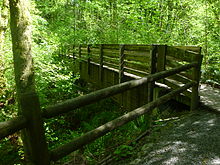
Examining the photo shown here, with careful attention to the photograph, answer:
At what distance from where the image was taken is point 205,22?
8500mm

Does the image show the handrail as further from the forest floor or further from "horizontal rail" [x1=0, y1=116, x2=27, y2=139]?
the forest floor

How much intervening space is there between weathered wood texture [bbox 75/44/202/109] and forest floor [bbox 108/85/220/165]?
927 millimetres

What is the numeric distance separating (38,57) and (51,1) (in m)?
→ 10.2

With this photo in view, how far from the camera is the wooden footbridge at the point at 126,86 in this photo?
1.79m

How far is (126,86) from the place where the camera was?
274 centimetres

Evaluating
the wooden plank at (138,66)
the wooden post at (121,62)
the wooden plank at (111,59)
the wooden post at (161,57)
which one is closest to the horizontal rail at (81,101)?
the wooden post at (161,57)

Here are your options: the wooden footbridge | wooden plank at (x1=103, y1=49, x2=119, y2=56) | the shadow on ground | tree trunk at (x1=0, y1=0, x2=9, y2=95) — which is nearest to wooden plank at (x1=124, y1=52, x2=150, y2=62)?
the wooden footbridge

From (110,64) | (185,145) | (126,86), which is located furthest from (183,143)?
(110,64)

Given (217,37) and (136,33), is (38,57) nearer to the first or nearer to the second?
(136,33)

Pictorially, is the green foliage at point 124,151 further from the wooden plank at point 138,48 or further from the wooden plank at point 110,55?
the wooden plank at point 110,55

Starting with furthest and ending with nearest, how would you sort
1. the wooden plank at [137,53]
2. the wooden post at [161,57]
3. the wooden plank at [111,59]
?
the wooden plank at [111,59], the wooden plank at [137,53], the wooden post at [161,57]

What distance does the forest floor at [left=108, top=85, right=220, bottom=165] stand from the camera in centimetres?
254

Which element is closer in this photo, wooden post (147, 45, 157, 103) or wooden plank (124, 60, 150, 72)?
wooden post (147, 45, 157, 103)

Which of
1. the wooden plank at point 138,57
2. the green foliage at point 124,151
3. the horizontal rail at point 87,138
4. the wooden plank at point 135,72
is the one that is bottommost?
the green foliage at point 124,151
